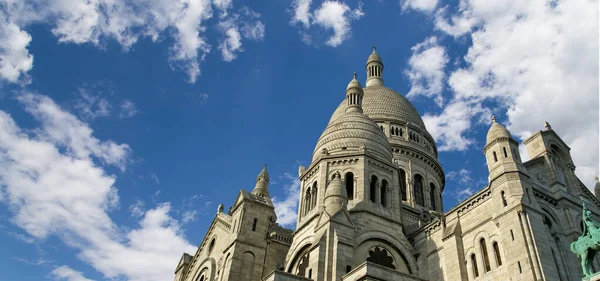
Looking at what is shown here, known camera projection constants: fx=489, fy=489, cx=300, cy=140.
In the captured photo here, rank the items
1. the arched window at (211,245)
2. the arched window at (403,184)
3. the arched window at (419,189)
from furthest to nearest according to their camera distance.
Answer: the arched window at (419,189) < the arched window at (403,184) < the arched window at (211,245)

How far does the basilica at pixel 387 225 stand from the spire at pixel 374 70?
17.0 metres

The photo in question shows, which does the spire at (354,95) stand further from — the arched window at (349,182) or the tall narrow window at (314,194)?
the tall narrow window at (314,194)

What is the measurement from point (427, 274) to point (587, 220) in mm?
9492

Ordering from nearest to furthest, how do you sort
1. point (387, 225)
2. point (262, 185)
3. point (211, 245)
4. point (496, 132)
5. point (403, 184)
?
point (496, 132)
point (387, 225)
point (211, 245)
point (262, 185)
point (403, 184)

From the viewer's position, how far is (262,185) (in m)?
37.0

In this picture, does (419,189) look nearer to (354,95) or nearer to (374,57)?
(354,95)

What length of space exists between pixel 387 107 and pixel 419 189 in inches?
361

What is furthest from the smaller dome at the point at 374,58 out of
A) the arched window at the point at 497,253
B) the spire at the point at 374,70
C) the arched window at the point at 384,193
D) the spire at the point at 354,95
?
the arched window at the point at 497,253

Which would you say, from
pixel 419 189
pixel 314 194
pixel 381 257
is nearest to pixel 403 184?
pixel 419 189

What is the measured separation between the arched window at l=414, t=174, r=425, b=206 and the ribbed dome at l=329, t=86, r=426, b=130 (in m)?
6.24

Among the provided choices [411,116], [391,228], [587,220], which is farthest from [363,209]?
[411,116]

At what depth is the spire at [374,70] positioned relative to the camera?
54.5 m

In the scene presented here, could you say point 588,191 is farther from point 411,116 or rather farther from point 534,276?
point 411,116

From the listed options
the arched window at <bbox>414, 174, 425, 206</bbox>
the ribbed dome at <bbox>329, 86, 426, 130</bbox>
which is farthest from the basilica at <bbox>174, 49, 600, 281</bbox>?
the ribbed dome at <bbox>329, 86, 426, 130</bbox>
